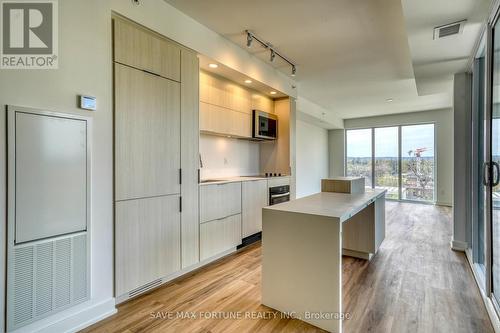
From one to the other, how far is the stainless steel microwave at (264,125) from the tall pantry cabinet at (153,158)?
4.83 ft

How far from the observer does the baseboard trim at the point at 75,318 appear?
1715 mm

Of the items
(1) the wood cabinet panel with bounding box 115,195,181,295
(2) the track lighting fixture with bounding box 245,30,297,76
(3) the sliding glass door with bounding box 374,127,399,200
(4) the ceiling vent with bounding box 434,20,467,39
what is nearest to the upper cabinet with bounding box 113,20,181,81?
(2) the track lighting fixture with bounding box 245,30,297,76

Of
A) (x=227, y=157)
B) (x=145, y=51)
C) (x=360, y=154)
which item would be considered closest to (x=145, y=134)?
(x=145, y=51)

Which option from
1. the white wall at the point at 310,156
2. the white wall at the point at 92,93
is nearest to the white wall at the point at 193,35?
the white wall at the point at 92,93

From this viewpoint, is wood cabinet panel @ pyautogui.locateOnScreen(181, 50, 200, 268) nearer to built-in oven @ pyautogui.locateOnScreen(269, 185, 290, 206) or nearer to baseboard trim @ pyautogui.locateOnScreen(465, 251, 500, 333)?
built-in oven @ pyautogui.locateOnScreen(269, 185, 290, 206)

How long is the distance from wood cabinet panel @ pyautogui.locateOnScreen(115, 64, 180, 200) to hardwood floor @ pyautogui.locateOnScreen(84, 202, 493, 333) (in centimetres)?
100

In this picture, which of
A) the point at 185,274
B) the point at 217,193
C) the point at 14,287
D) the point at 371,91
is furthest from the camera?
the point at 371,91

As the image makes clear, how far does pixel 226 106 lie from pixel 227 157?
87cm

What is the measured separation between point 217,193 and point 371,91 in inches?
175

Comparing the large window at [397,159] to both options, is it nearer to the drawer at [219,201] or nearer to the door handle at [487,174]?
the door handle at [487,174]

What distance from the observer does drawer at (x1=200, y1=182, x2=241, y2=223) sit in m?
3.06

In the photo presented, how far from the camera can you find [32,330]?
5.51ft

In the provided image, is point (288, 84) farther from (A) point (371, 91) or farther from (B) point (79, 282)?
(B) point (79, 282)

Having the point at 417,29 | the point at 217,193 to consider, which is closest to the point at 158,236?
the point at 217,193
